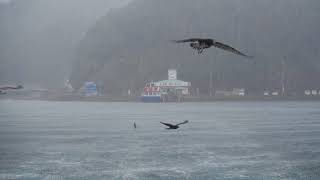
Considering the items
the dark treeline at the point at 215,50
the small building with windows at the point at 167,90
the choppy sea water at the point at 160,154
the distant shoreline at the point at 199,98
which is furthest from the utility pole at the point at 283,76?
the choppy sea water at the point at 160,154

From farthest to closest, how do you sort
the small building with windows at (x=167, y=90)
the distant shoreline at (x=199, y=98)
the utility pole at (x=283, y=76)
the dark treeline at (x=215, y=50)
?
the utility pole at (x=283, y=76), the distant shoreline at (x=199, y=98), the small building with windows at (x=167, y=90), the dark treeline at (x=215, y=50)

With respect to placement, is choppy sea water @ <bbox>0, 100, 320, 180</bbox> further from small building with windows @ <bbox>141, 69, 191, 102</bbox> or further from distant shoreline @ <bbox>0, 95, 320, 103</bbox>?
distant shoreline @ <bbox>0, 95, 320, 103</bbox>

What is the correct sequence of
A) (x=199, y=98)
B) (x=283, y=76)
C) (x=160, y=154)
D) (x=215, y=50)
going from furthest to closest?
1. (x=215, y=50)
2. (x=283, y=76)
3. (x=199, y=98)
4. (x=160, y=154)

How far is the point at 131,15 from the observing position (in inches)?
4429

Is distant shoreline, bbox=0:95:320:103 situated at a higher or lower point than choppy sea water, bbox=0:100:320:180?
higher

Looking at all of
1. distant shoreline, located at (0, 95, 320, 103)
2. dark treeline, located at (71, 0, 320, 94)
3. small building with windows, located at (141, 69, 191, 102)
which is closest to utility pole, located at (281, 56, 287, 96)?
dark treeline, located at (71, 0, 320, 94)

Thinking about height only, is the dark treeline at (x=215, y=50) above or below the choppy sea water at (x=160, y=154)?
above

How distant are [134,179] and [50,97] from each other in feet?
221

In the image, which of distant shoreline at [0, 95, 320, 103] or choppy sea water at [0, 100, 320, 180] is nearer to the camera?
choppy sea water at [0, 100, 320, 180]

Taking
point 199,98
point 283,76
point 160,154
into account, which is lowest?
point 160,154

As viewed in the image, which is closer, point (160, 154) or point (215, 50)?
point (160, 154)

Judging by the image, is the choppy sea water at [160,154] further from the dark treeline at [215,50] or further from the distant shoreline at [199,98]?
the distant shoreline at [199,98]

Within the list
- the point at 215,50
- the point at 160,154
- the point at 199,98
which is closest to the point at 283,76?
the point at 215,50

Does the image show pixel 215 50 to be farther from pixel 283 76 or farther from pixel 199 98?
pixel 283 76
